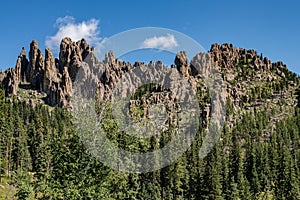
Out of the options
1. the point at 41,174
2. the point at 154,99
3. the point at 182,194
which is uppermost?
the point at 154,99

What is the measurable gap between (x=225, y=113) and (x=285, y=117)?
31.2 metres

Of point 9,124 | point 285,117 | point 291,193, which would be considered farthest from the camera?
point 285,117

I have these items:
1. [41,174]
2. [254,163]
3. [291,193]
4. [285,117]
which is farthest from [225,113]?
[41,174]

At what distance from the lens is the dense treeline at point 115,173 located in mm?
14562

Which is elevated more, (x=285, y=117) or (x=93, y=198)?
(x=285, y=117)

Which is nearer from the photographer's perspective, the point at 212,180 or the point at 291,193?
the point at 212,180

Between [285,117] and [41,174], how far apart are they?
187898 mm

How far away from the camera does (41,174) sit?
50.5 ft

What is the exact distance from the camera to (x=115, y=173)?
674 inches

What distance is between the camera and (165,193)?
6812 cm

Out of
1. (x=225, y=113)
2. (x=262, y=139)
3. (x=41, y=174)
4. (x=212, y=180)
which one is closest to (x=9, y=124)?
(x=212, y=180)

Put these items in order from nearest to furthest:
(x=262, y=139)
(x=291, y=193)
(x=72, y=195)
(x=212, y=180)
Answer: (x=72, y=195) → (x=212, y=180) → (x=291, y=193) → (x=262, y=139)

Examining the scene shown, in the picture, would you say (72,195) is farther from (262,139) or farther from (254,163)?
(262,139)

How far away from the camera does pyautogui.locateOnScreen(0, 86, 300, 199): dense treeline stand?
14562mm
